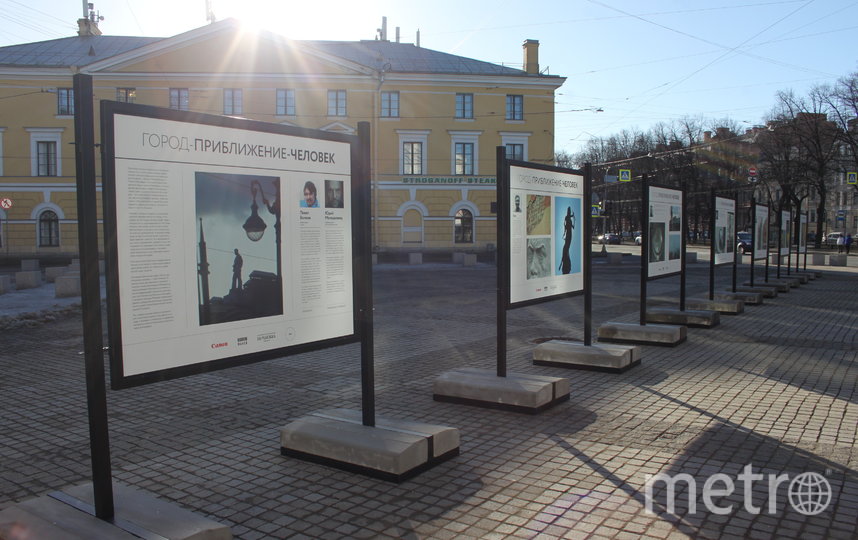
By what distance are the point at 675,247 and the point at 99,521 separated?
A: 10255 millimetres

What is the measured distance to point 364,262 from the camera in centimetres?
528

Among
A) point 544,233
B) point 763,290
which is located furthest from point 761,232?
point 544,233

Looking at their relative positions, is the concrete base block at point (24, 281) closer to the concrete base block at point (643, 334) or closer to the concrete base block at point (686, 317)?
the concrete base block at point (643, 334)

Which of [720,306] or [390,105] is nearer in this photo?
[720,306]

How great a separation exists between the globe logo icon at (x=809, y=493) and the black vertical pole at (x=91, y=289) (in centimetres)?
405

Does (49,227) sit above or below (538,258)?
above

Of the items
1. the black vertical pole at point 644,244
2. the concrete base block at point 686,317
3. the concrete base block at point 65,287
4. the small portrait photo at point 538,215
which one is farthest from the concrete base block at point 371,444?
the concrete base block at point 65,287

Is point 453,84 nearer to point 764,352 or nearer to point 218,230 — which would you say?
point 764,352

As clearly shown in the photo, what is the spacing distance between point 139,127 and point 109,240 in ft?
2.20

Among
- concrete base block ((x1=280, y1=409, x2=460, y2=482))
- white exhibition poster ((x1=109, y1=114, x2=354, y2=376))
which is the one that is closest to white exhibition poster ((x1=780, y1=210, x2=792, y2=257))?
concrete base block ((x1=280, y1=409, x2=460, y2=482))

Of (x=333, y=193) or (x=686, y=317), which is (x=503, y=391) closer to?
(x=333, y=193)

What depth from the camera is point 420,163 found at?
141ft

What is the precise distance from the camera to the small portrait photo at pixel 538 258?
779 cm

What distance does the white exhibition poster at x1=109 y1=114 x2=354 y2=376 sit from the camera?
3.81 m
